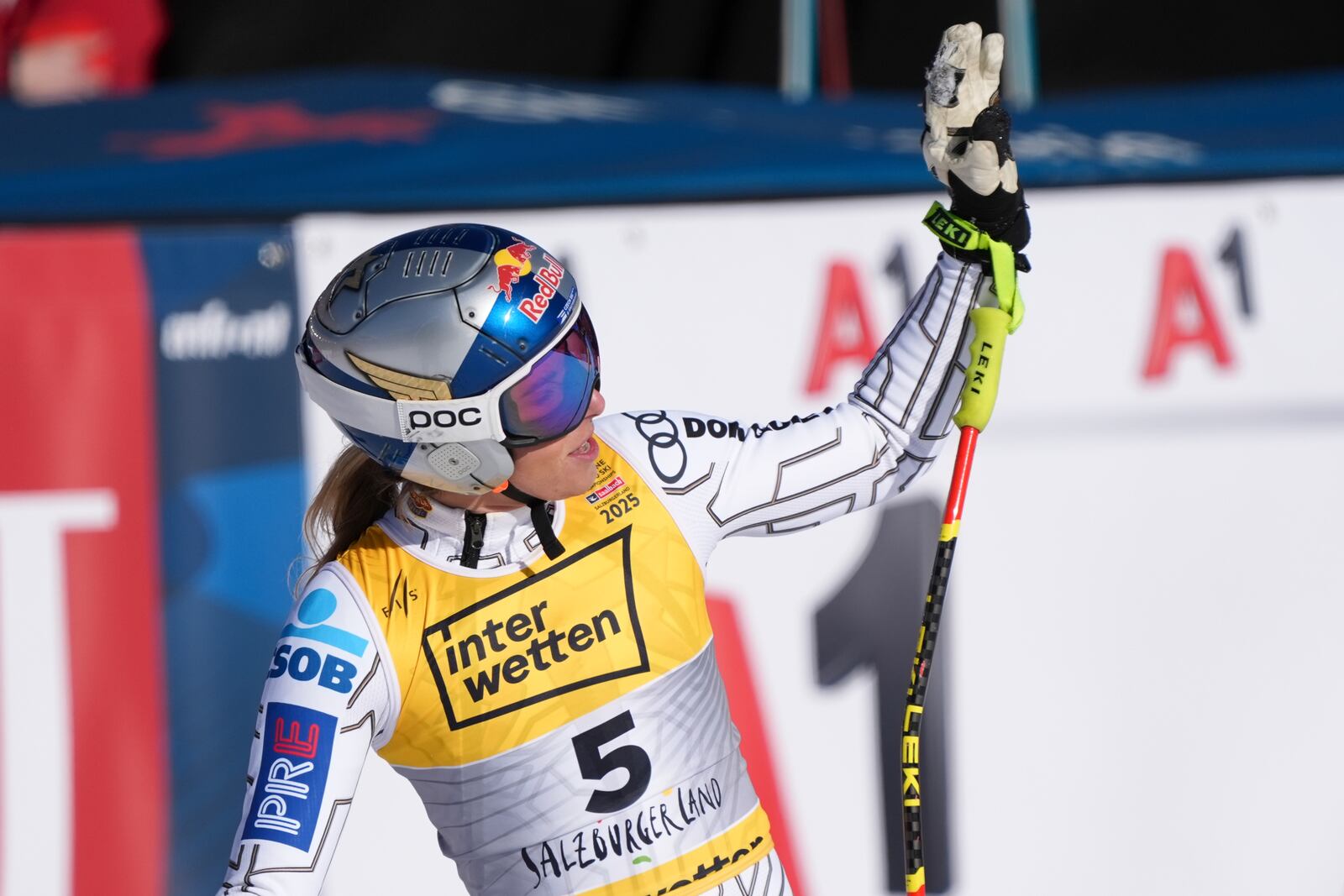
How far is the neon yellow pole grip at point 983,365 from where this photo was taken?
1.85m

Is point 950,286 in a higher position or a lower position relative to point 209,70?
lower

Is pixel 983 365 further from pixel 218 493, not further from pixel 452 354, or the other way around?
pixel 218 493

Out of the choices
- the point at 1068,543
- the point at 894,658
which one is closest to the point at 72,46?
the point at 894,658

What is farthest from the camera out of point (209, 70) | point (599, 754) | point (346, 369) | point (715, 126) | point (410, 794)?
point (209, 70)

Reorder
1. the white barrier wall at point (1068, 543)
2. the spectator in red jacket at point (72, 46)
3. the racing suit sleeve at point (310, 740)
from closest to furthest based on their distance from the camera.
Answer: the racing suit sleeve at point (310, 740), the white barrier wall at point (1068, 543), the spectator in red jacket at point (72, 46)

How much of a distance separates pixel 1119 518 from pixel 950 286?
1250 millimetres

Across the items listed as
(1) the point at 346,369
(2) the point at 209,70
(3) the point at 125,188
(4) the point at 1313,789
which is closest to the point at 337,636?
(1) the point at 346,369

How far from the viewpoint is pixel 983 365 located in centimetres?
186

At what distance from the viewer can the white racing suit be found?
1741 millimetres

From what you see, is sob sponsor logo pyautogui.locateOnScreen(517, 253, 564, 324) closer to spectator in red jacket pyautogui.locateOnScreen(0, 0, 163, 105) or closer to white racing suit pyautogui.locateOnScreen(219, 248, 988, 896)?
white racing suit pyautogui.locateOnScreen(219, 248, 988, 896)

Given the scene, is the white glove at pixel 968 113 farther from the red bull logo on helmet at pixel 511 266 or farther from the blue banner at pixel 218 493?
the blue banner at pixel 218 493

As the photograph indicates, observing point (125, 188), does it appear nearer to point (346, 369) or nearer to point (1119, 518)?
point (346, 369)

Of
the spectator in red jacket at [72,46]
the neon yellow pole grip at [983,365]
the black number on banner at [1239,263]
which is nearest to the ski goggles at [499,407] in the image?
the neon yellow pole grip at [983,365]

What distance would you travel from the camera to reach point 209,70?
516 cm
